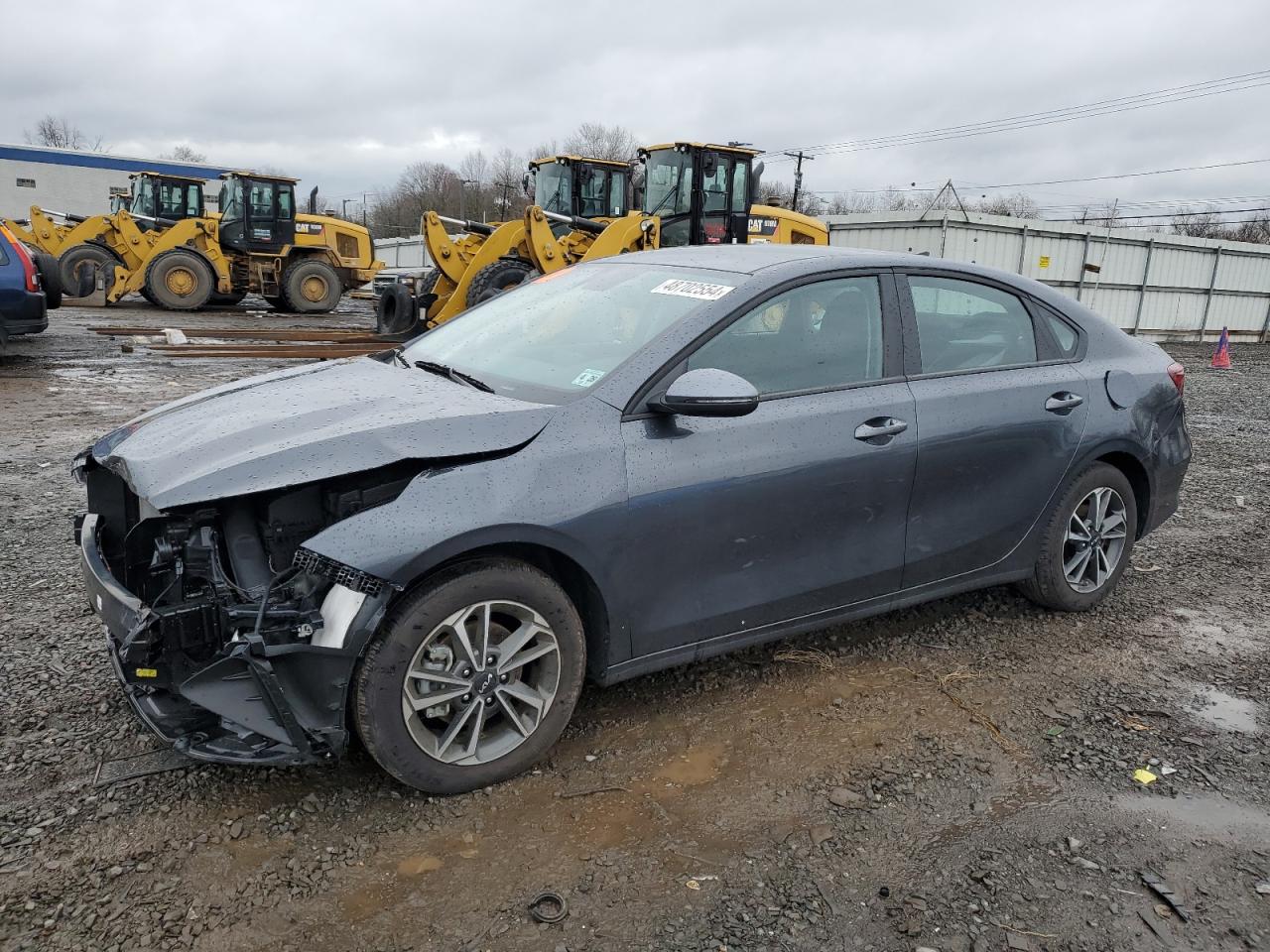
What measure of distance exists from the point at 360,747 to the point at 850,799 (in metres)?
1.57

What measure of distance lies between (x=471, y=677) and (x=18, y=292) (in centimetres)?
1101

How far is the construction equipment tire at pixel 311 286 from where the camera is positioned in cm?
2147

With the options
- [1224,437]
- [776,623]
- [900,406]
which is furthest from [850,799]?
[1224,437]

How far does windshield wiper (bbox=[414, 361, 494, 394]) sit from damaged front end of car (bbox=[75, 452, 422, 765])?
24.7 inches

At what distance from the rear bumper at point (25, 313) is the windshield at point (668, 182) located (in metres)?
8.86

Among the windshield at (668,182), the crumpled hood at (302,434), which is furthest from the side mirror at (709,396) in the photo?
the windshield at (668,182)

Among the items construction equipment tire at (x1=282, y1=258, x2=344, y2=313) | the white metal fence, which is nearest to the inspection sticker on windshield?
the white metal fence

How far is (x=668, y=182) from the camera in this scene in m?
15.2

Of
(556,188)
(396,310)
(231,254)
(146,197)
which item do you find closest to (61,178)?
(146,197)

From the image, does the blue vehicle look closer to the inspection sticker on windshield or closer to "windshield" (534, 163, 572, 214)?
"windshield" (534, 163, 572, 214)

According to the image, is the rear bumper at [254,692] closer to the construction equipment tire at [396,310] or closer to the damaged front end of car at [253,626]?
the damaged front end of car at [253,626]

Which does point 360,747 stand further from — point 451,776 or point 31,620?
point 31,620

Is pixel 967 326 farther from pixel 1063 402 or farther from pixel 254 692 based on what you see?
pixel 254 692

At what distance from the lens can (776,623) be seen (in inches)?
130
